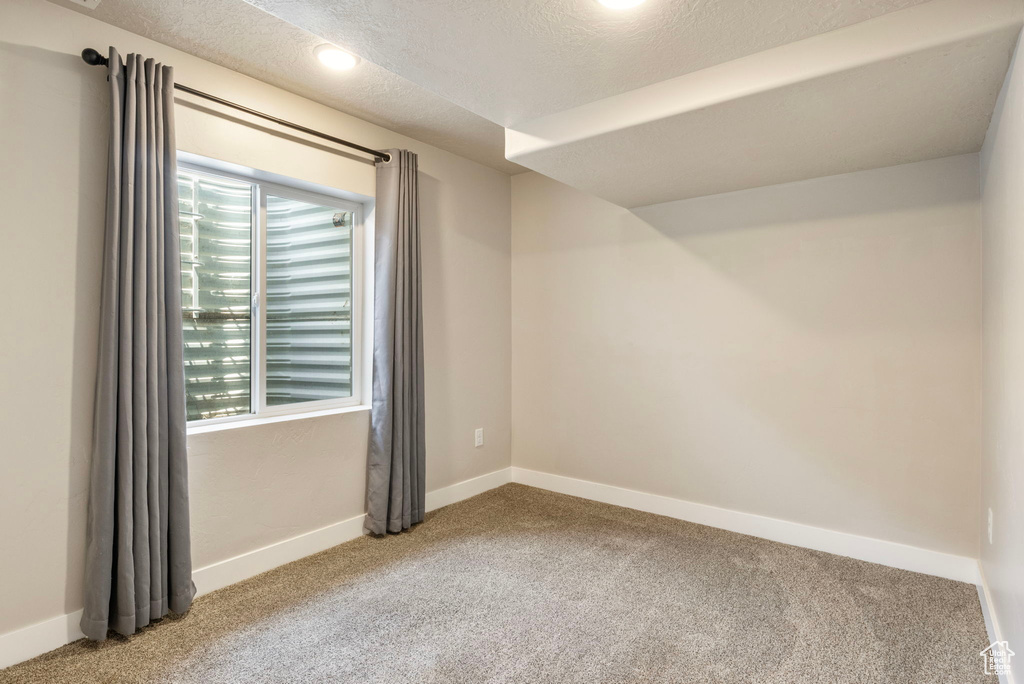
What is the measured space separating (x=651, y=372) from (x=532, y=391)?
96cm

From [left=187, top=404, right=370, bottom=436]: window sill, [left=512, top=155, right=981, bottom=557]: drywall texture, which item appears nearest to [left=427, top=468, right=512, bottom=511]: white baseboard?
[left=512, top=155, right=981, bottom=557]: drywall texture

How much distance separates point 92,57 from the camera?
6.64 ft

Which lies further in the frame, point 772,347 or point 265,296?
point 772,347

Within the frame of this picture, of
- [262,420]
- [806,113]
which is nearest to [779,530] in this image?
[806,113]

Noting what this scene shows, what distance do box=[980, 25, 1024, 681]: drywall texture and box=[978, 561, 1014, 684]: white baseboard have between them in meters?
0.03

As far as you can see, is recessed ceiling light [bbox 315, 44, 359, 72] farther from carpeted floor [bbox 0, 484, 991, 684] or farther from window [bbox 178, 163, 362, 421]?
carpeted floor [bbox 0, 484, 991, 684]

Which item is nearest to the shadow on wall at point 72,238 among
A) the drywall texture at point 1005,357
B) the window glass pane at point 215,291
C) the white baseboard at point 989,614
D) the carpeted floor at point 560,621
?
the window glass pane at point 215,291

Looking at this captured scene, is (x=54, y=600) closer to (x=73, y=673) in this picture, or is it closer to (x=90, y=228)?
(x=73, y=673)

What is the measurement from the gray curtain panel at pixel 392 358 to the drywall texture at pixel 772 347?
3.87 ft

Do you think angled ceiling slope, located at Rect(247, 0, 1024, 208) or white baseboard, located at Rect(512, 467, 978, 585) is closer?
angled ceiling slope, located at Rect(247, 0, 1024, 208)

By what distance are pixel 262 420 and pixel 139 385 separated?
2.27 ft

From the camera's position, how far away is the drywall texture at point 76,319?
1917 millimetres

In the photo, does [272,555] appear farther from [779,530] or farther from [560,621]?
[779,530]

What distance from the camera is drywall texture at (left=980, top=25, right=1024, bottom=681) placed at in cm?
154
